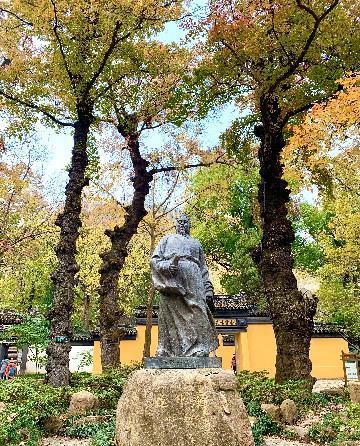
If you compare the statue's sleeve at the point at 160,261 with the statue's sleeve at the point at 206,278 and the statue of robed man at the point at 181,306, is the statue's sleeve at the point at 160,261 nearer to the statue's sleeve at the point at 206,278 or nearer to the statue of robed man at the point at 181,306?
the statue of robed man at the point at 181,306

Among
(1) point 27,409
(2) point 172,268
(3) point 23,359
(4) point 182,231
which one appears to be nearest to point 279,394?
(4) point 182,231

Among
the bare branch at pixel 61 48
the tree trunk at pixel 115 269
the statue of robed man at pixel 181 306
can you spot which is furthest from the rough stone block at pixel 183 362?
the bare branch at pixel 61 48

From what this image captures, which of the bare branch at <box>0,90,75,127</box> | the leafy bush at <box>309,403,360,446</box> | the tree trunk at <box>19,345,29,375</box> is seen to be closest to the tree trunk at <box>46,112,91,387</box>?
the bare branch at <box>0,90,75,127</box>

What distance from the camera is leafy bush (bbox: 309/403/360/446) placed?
19.5 feet

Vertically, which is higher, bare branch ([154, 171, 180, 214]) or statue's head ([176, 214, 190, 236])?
bare branch ([154, 171, 180, 214])

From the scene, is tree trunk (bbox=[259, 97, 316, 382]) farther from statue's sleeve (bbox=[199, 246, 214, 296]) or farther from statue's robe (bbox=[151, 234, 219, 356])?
statue's robe (bbox=[151, 234, 219, 356])

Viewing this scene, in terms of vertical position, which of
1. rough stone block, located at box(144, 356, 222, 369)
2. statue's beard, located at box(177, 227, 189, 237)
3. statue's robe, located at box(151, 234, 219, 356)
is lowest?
rough stone block, located at box(144, 356, 222, 369)

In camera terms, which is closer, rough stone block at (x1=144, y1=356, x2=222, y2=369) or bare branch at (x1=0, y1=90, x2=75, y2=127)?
rough stone block at (x1=144, y1=356, x2=222, y2=369)

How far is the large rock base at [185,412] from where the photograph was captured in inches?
179

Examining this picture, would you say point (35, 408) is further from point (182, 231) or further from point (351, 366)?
point (351, 366)

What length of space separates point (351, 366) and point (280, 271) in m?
6.71

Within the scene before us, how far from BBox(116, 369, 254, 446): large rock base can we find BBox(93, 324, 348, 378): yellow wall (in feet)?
52.0

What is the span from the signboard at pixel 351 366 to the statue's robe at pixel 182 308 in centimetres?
1022

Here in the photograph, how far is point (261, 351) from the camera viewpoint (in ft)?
68.1
